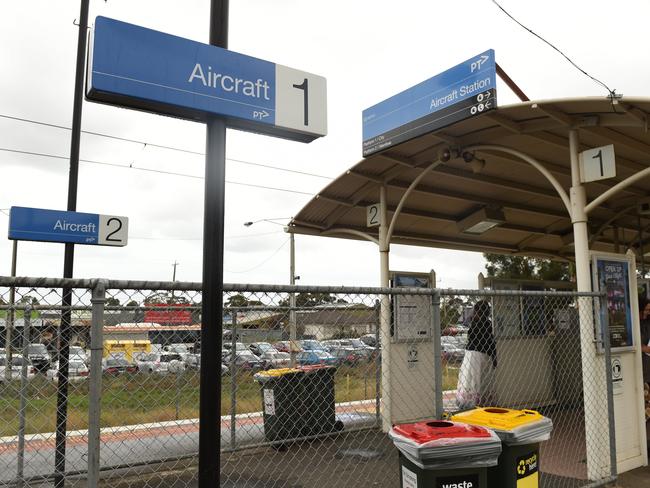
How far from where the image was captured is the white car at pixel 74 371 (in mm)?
4977

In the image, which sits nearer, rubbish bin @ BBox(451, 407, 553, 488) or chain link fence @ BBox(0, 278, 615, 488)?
rubbish bin @ BBox(451, 407, 553, 488)

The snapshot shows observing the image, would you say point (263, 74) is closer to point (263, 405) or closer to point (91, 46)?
point (91, 46)

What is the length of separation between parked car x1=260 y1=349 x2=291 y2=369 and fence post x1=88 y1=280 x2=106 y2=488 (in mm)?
3781

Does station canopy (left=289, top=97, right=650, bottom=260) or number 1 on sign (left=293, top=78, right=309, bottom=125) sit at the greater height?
station canopy (left=289, top=97, right=650, bottom=260)

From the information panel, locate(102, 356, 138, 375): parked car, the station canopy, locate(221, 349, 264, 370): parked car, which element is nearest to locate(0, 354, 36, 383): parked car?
locate(102, 356, 138, 375): parked car

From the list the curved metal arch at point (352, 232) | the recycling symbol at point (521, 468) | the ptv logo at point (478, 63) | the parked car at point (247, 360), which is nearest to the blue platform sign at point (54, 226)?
the parked car at point (247, 360)

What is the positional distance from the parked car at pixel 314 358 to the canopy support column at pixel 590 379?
113 inches

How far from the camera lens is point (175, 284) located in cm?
296

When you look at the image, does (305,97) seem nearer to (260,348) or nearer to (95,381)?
(95,381)

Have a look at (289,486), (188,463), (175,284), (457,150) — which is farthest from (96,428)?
(457,150)

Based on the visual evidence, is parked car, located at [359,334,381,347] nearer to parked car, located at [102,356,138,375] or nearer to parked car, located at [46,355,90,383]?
parked car, located at [46,355,90,383]

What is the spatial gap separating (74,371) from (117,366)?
4.79 feet

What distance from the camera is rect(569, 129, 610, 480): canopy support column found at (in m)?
5.76

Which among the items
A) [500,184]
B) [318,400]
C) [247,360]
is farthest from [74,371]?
[500,184]
